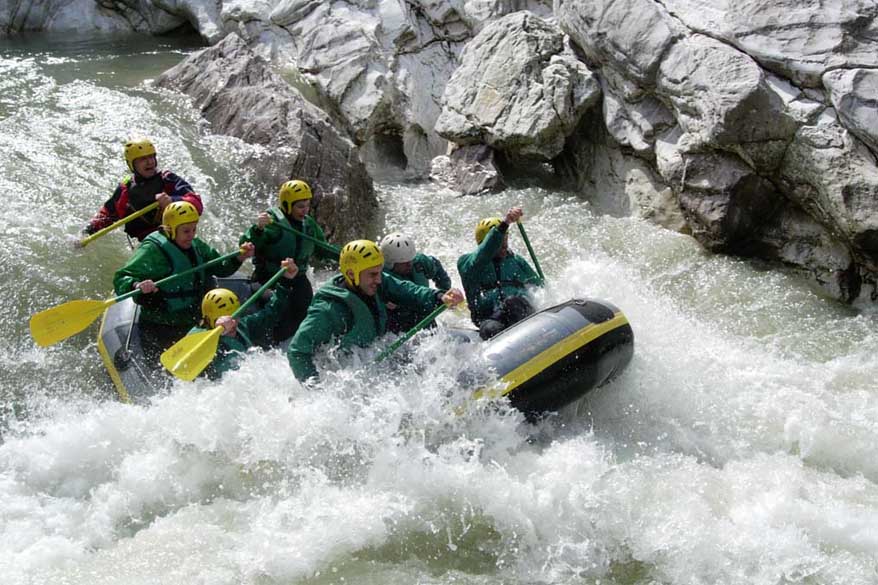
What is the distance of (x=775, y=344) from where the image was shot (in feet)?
24.1

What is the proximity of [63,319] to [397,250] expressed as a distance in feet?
7.88

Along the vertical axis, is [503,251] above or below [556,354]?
above

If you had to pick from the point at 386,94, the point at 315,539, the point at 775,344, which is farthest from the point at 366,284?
the point at 386,94

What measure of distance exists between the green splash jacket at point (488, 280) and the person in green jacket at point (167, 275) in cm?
163

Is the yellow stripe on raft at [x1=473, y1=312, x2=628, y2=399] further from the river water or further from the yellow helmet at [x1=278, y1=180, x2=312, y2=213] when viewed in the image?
the yellow helmet at [x1=278, y1=180, x2=312, y2=213]

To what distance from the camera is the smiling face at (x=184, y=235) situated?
630 cm

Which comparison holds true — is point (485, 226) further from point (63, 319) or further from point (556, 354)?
point (63, 319)

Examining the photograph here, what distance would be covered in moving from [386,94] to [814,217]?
17.7ft

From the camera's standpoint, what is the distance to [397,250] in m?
6.13

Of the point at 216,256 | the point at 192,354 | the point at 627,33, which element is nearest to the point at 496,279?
the point at 216,256

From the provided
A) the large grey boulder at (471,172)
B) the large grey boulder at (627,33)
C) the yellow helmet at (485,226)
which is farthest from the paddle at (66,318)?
the large grey boulder at (627,33)

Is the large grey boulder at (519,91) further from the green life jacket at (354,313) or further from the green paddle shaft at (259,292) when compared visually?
the green life jacket at (354,313)

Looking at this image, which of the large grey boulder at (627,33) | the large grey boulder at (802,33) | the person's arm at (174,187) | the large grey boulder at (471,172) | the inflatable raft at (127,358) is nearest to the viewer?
the inflatable raft at (127,358)

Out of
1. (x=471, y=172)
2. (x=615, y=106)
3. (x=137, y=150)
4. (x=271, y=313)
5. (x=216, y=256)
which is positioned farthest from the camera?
(x=471, y=172)
